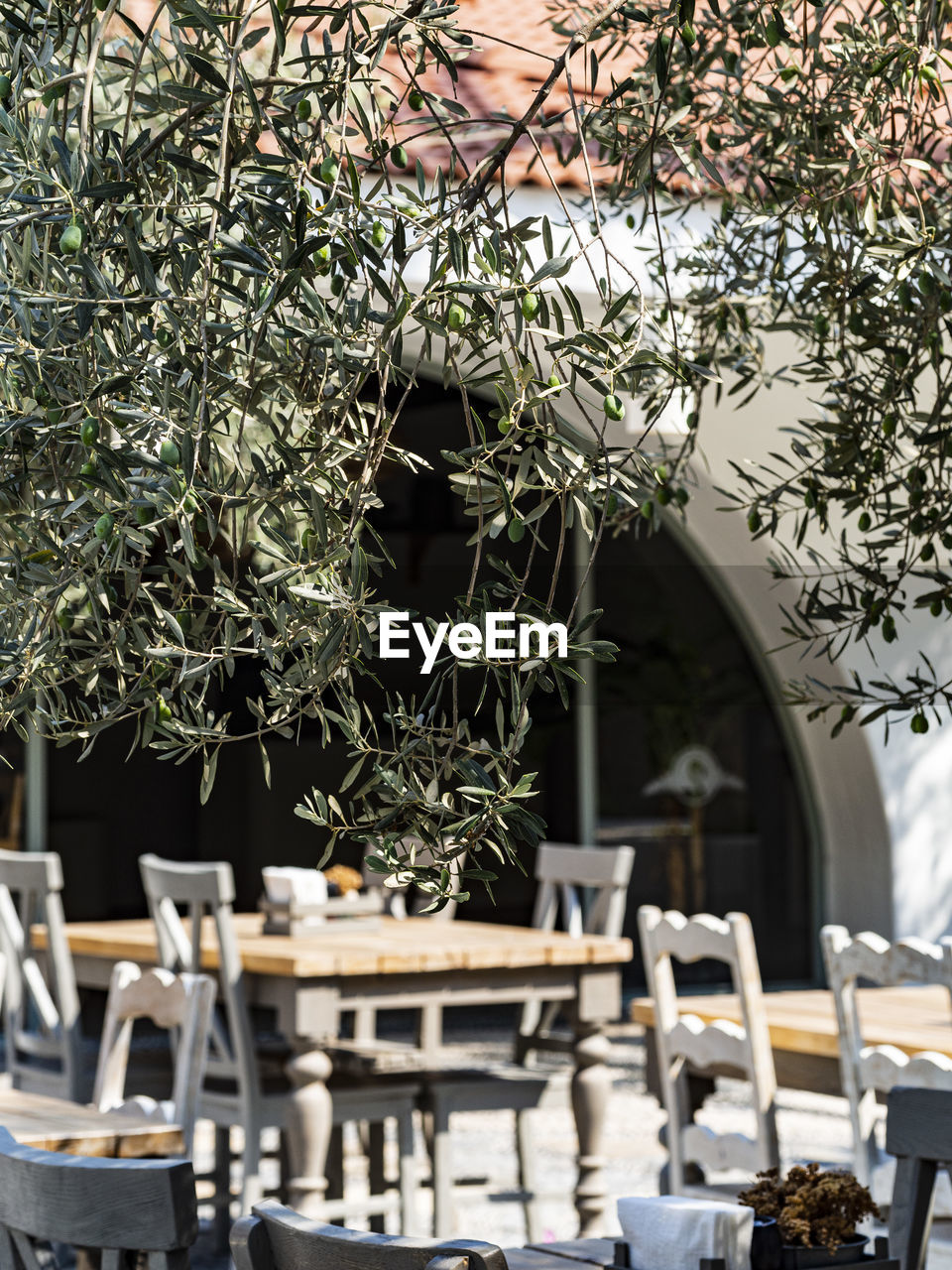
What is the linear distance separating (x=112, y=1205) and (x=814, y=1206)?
0.90m

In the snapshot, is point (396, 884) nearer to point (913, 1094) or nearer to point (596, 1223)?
point (913, 1094)

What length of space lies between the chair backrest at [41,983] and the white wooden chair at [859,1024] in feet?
7.97

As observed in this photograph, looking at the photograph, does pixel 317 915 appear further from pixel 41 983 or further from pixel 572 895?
pixel 572 895

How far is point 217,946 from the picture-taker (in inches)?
193

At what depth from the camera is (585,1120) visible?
16.5ft

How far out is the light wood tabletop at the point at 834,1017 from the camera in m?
3.93

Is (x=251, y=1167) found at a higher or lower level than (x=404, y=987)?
lower

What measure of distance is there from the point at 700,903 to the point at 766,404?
12.9 feet

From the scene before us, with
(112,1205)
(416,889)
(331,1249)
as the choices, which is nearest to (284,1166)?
(416,889)

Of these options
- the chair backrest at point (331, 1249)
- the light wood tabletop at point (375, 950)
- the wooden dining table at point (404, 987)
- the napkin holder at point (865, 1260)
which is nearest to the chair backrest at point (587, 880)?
the light wood tabletop at point (375, 950)

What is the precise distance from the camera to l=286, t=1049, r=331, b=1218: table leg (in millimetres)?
4500

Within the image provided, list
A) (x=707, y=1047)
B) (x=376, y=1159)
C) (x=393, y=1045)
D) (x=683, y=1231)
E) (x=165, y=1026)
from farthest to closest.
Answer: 1. (x=393, y=1045)
2. (x=376, y=1159)
3. (x=707, y=1047)
4. (x=165, y=1026)
5. (x=683, y=1231)

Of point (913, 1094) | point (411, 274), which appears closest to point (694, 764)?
point (411, 274)

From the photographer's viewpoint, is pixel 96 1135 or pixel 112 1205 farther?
pixel 96 1135
